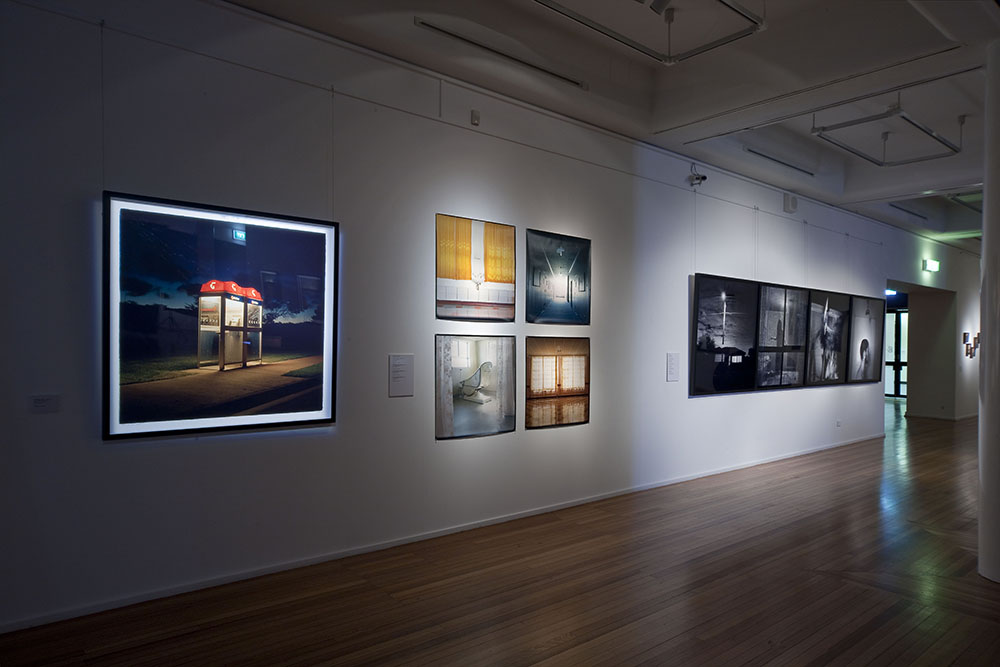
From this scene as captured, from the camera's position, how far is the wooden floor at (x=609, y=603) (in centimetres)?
352

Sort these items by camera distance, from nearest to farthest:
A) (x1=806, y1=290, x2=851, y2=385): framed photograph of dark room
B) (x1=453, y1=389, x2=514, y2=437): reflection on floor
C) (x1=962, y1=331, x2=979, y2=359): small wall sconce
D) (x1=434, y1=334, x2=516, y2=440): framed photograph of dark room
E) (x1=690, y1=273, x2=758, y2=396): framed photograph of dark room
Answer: (x1=434, y1=334, x2=516, y2=440): framed photograph of dark room, (x1=453, y1=389, x2=514, y2=437): reflection on floor, (x1=690, y1=273, x2=758, y2=396): framed photograph of dark room, (x1=806, y1=290, x2=851, y2=385): framed photograph of dark room, (x1=962, y1=331, x2=979, y2=359): small wall sconce

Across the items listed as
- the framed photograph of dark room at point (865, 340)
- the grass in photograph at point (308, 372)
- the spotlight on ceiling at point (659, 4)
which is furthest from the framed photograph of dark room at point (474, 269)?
the framed photograph of dark room at point (865, 340)

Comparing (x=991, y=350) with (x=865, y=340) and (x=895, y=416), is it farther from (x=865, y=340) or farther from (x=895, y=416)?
(x=895, y=416)

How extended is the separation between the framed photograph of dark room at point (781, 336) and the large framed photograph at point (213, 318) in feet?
22.4

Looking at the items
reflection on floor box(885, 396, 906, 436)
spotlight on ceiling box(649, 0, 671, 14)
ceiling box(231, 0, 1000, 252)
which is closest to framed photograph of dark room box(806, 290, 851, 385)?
ceiling box(231, 0, 1000, 252)

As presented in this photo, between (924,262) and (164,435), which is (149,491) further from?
(924,262)

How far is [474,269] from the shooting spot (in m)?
5.84

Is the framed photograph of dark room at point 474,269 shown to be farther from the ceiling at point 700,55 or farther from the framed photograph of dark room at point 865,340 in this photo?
the framed photograph of dark room at point 865,340

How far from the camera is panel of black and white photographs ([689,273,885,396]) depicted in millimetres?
8320

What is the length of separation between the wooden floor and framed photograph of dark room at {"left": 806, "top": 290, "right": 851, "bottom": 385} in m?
4.01

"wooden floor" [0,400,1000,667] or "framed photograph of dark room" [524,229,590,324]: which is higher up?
"framed photograph of dark room" [524,229,590,324]

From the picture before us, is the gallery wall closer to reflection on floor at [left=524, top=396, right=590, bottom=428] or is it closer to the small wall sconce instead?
reflection on floor at [left=524, top=396, right=590, bottom=428]

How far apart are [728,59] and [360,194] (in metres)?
4.11

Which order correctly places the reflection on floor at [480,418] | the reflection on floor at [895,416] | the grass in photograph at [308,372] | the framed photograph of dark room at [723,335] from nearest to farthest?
the grass in photograph at [308,372], the reflection on floor at [480,418], the framed photograph of dark room at [723,335], the reflection on floor at [895,416]
